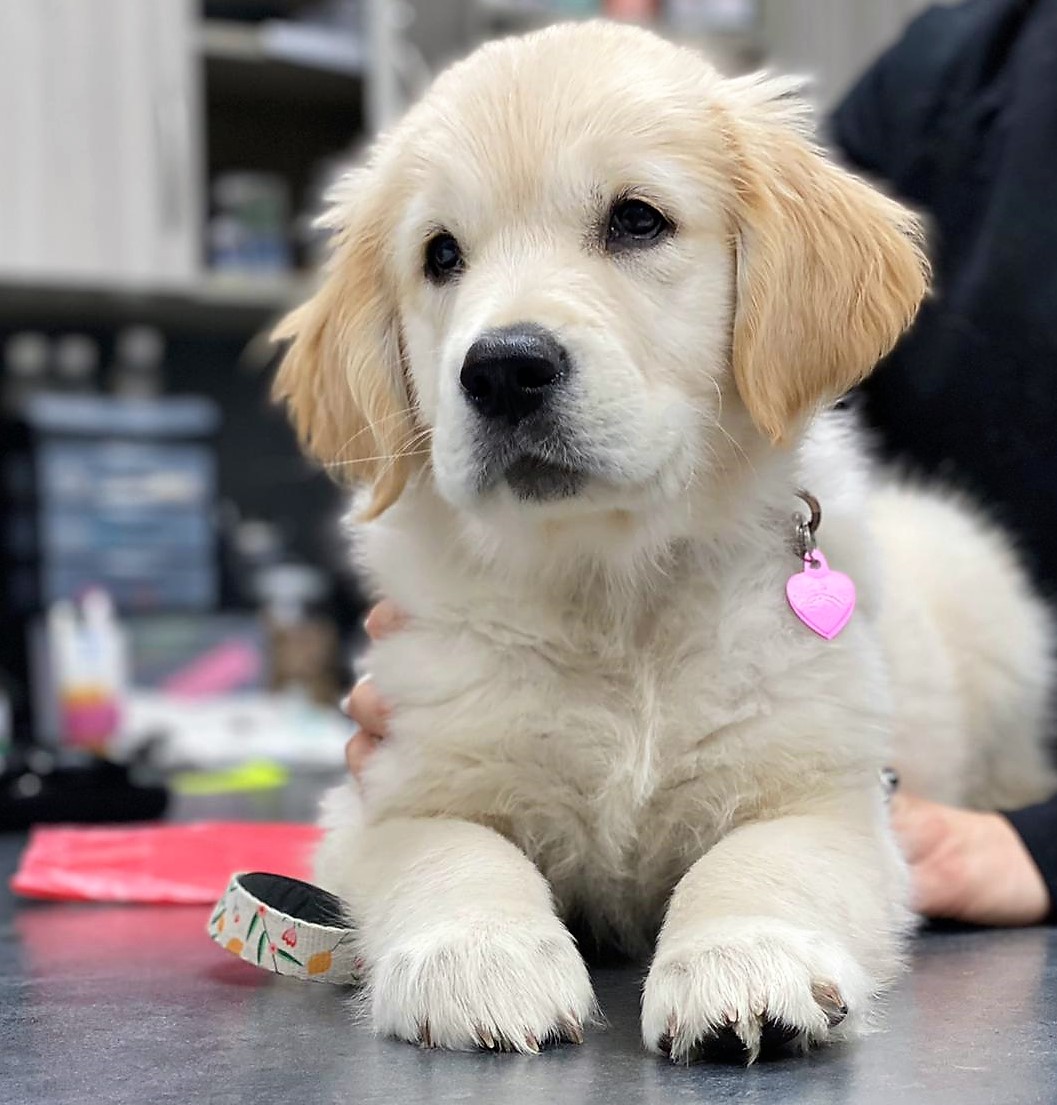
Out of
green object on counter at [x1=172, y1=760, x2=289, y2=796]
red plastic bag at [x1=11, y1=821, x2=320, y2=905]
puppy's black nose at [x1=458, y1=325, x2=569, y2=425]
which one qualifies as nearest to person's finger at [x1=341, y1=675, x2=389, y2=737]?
red plastic bag at [x1=11, y1=821, x2=320, y2=905]

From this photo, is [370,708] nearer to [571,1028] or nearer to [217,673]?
[571,1028]

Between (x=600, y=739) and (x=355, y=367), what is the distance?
0.44m

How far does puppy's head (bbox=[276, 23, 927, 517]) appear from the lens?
3.59ft

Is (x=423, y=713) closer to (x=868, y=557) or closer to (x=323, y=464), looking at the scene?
(x=323, y=464)

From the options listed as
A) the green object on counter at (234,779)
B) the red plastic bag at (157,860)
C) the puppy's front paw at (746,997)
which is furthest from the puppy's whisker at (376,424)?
the green object on counter at (234,779)

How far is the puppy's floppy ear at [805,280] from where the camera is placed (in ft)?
3.90

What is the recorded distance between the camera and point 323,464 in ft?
4.53

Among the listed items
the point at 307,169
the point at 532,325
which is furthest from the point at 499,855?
the point at 307,169

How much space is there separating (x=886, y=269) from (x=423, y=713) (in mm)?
541

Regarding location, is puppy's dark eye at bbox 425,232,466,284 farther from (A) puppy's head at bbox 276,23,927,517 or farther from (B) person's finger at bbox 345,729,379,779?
(B) person's finger at bbox 345,729,379,779

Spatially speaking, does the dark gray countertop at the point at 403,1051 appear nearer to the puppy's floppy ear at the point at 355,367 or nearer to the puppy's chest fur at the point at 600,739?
the puppy's chest fur at the point at 600,739

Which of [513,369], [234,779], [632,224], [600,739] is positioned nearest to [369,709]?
[600,739]

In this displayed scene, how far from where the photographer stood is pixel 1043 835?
1.37m

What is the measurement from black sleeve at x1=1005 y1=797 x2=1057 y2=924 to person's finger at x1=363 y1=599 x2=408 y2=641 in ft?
2.03
